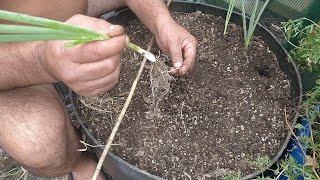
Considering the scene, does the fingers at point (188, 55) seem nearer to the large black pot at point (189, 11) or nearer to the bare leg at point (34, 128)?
the large black pot at point (189, 11)

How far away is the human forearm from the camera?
1.07m

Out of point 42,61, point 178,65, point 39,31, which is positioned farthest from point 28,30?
point 178,65

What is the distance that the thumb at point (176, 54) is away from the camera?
3.96ft

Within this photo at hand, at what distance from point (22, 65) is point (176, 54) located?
47cm

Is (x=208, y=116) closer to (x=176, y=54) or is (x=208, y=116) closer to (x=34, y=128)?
(x=176, y=54)

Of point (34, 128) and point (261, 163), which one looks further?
point (34, 128)

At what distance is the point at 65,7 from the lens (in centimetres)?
136

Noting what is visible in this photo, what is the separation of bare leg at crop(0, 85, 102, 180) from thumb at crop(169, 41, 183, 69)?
438mm

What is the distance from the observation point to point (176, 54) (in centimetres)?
122

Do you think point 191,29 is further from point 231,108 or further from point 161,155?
point 161,155

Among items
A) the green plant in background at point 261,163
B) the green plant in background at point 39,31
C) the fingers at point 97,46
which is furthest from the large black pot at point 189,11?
the green plant in background at point 39,31

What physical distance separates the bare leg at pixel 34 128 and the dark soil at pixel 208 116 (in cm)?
12

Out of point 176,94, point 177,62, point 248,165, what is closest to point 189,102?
point 176,94

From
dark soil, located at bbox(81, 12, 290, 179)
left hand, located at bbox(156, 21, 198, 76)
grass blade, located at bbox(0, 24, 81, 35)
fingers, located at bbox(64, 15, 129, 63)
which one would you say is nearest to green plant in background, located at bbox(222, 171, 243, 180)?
dark soil, located at bbox(81, 12, 290, 179)
